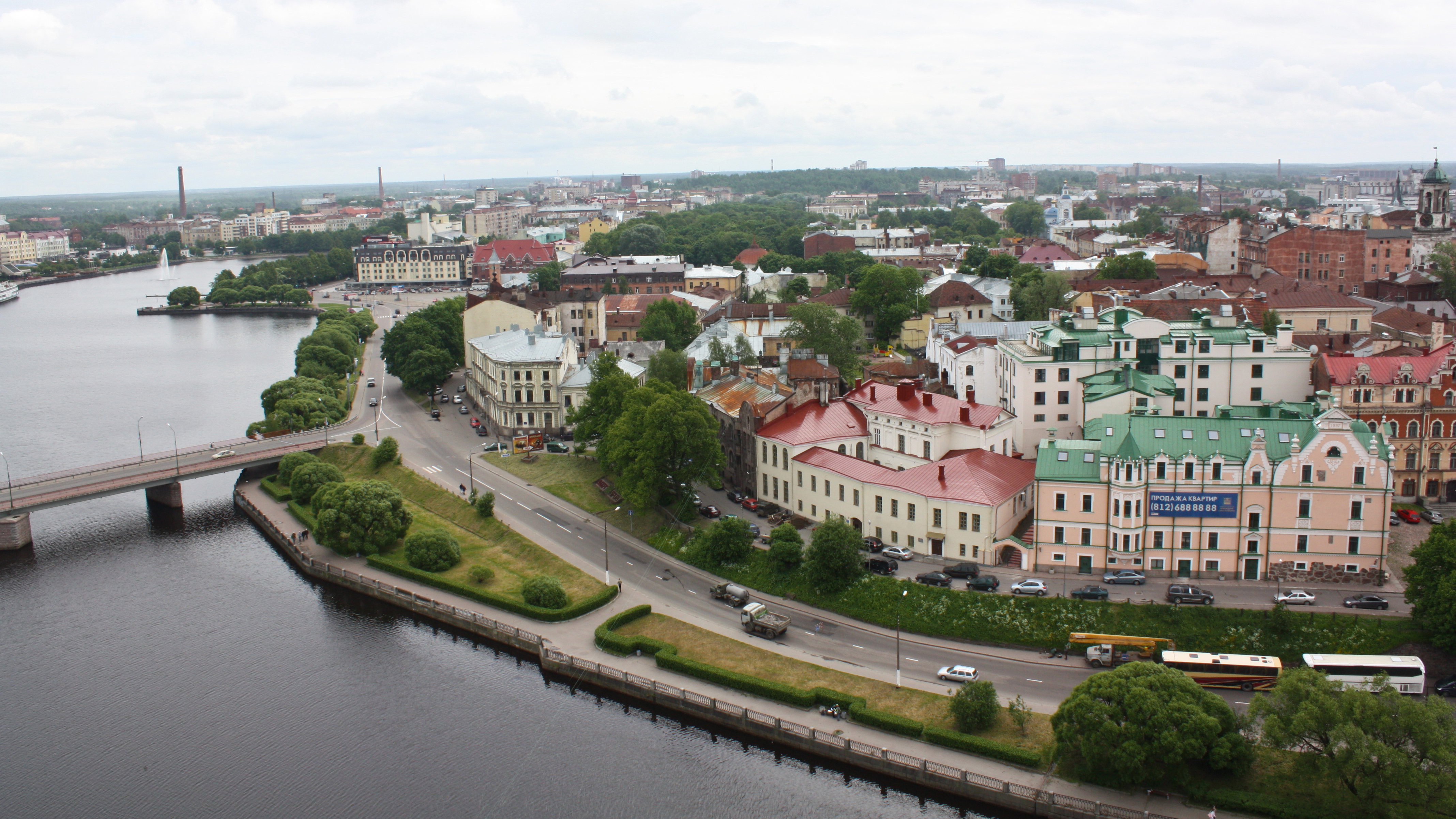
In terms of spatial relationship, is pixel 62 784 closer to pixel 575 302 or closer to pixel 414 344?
pixel 414 344

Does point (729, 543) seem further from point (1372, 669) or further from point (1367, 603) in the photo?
point (1367, 603)

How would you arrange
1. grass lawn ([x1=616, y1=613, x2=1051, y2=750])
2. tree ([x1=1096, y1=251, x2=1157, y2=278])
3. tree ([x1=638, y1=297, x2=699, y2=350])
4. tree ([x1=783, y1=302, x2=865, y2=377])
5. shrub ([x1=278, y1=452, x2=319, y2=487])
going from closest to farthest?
grass lawn ([x1=616, y1=613, x2=1051, y2=750])
shrub ([x1=278, y1=452, x2=319, y2=487])
tree ([x1=783, y1=302, x2=865, y2=377])
tree ([x1=638, y1=297, x2=699, y2=350])
tree ([x1=1096, y1=251, x2=1157, y2=278])

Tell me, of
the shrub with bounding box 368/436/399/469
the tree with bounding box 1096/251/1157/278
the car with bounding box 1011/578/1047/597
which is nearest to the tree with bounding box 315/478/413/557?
the shrub with bounding box 368/436/399/469

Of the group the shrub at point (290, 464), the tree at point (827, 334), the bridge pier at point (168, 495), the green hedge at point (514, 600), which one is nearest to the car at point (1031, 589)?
the green hedge at point (514, 600)

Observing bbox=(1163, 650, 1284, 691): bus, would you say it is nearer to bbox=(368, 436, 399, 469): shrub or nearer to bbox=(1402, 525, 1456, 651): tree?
bbox=(1402, 525, 1456, 651): tree

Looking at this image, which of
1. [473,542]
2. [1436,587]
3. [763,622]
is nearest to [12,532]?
[473,542]

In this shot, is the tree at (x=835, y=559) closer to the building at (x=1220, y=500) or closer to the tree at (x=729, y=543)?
the tree at (x=729, y=543)
